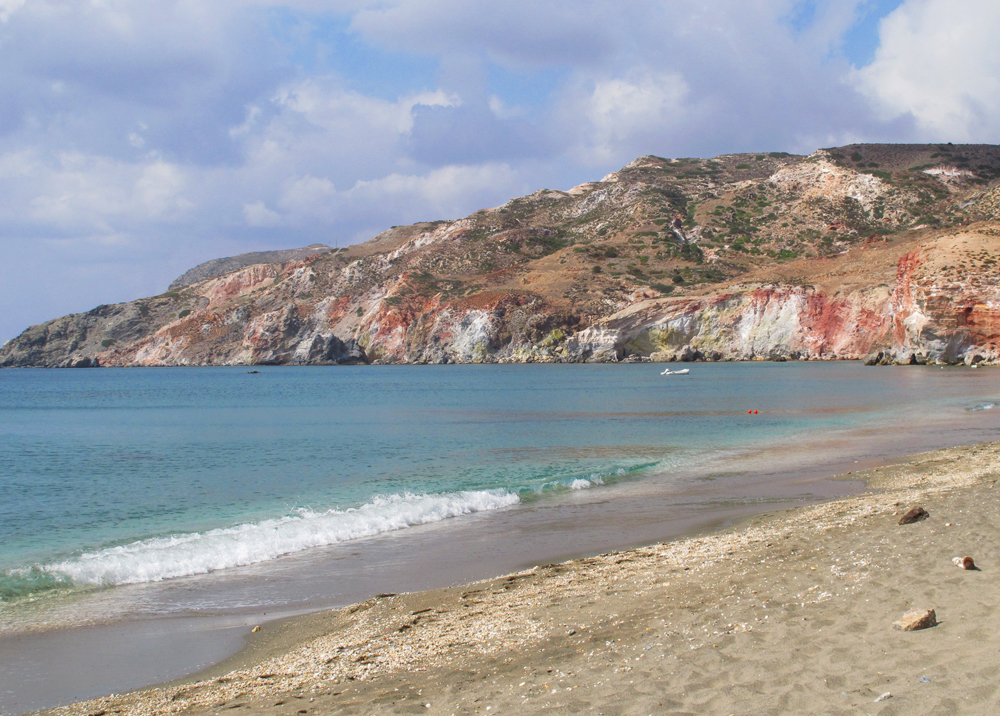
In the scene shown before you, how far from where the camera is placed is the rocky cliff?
260 feet

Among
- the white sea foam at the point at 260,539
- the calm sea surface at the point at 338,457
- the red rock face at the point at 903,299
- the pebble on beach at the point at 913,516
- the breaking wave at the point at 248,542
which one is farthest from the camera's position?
the red rock face at the point at 903,299

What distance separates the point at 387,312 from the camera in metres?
121

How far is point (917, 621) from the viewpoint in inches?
240

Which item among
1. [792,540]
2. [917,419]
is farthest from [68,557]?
[917,419]

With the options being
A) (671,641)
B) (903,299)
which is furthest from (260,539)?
(903,299)

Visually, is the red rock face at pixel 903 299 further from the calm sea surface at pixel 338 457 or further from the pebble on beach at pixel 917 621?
the pebble on beach at pixel 917 621

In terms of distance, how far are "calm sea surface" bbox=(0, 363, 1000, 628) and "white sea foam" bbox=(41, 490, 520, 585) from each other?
0.05 metres

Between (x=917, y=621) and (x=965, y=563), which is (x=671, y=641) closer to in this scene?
(x=917, y=621)

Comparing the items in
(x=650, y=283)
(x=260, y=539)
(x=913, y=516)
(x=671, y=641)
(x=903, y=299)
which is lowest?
(x=260, y=539)

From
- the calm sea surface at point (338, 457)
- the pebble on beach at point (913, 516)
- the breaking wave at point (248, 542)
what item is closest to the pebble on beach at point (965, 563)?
the pebble on beach at point (913, 516)

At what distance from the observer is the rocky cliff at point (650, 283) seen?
79250mm

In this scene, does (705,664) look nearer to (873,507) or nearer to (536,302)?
(873,507)

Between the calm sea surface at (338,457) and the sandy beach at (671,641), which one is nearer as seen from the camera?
the sandy beach at (671,641)

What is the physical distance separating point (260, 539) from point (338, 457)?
10.5 meters
